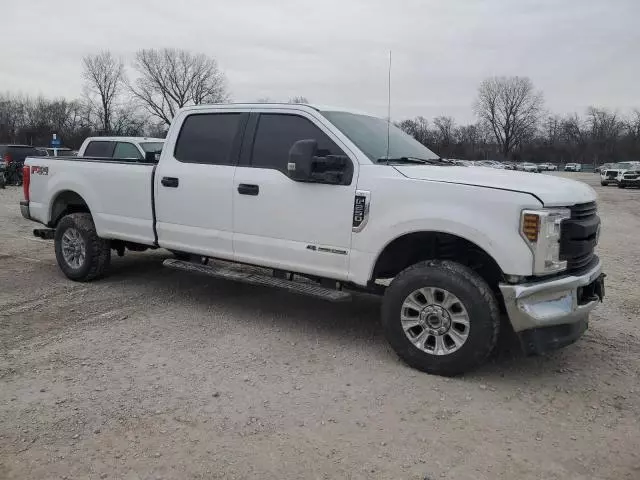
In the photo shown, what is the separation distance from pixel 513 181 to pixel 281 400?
2.30 metres

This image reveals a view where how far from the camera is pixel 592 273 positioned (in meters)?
4.34

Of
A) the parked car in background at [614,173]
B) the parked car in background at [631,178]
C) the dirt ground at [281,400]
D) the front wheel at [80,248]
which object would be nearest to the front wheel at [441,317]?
the dirt ground at [281,400]

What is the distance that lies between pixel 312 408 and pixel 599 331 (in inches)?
124

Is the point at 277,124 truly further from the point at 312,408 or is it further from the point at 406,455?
the point at 406,455

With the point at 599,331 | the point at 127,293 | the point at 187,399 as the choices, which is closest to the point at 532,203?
the point at 599,331

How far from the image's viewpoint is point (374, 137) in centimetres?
510

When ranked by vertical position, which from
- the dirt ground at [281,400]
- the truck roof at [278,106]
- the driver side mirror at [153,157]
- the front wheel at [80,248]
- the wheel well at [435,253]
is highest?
the truck roof at [278,106]

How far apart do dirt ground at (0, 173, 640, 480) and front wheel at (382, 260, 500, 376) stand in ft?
0.55

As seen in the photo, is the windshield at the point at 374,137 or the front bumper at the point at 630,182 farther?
the front bumper at the point at 630,182

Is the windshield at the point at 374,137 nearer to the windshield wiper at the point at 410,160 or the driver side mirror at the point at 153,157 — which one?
the windshield wiper at the point at 410,160

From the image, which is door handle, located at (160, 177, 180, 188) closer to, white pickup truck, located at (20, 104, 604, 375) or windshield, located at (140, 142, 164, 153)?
white pickup truck, located at (20, 104, 604, 375)

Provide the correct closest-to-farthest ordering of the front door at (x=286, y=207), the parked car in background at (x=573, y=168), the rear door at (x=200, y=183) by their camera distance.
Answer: the front door at (x=286, y=207) → the rear door at (x=200, y=183) → the parked car in background at (x=573, y=168)

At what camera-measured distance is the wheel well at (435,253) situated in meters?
4.54

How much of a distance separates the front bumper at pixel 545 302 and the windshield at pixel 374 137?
157cm
